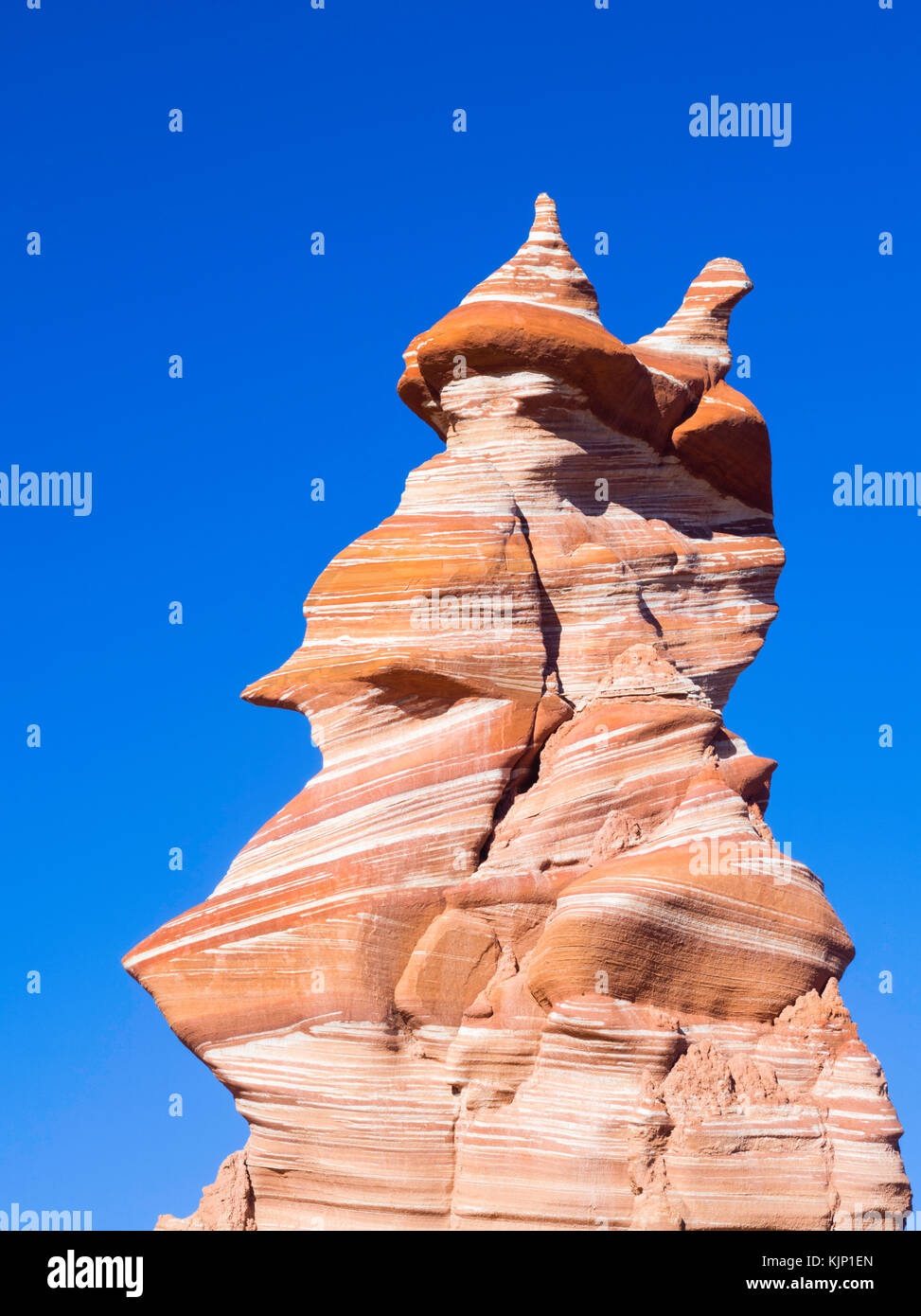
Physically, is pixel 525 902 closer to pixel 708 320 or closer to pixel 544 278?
pixel 544 278

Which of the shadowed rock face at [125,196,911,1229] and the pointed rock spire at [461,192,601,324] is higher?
the pointed rock spire at [461,192,601,324]

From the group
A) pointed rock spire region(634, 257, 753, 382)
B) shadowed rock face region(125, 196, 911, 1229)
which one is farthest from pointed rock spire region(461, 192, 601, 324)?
pointed rock spire region(634, 257, 753, 382)

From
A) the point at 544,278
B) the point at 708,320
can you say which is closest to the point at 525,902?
the point at 544,278

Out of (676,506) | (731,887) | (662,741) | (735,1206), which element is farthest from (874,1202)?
(676,506)

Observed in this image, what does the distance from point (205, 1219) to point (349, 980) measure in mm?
3461

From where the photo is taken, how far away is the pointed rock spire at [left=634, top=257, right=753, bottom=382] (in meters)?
30.8

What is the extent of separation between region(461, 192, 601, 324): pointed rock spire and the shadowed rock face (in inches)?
2.5

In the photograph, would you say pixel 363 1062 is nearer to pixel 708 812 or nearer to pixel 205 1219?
pixel 205 1219

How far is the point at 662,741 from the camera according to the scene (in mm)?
26484

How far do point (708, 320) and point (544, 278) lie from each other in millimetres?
3476

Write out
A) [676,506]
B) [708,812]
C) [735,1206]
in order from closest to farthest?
1. [735,1206]
2. [708,812]
3. [676,506]

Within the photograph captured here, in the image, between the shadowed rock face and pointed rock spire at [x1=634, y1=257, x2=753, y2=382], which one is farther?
pointed rock spire at [x1=634, y1=257, x2=753, y2=382]

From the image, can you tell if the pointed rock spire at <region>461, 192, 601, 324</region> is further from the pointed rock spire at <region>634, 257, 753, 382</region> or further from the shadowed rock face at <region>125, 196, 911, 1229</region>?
the pointed rock spire at <region>634, 257, 753, 382</region>

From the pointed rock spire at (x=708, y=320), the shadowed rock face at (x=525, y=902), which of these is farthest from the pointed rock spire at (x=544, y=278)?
the pointed rock spire at (x=708, y=320)
